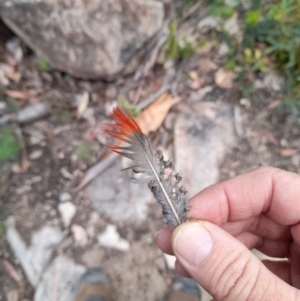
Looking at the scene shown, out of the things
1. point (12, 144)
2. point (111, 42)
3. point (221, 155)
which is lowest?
point (221, 155)

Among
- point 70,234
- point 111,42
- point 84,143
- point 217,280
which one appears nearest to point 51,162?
point 84,143

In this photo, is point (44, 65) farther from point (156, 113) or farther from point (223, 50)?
point (223, 50)

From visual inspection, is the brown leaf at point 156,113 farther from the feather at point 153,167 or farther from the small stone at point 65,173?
the feather at point 153,167

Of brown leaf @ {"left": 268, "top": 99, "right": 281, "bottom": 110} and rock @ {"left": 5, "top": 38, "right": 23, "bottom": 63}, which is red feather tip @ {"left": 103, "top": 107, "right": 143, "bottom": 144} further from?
rock @ {"left": 5, "top": 38, "right": 23, "bottom": 63}

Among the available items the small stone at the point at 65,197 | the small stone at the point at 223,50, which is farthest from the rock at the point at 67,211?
→ the small stone at the point at 223,50

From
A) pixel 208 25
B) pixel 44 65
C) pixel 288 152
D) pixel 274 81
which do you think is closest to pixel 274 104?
pixel 274 81

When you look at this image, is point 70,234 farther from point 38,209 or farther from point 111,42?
point 111,42

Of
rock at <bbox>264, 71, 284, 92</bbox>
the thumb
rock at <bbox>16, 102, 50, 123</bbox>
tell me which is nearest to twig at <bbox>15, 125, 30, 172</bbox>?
rock at <bbox>16, 102, 50, 123</bbox>
